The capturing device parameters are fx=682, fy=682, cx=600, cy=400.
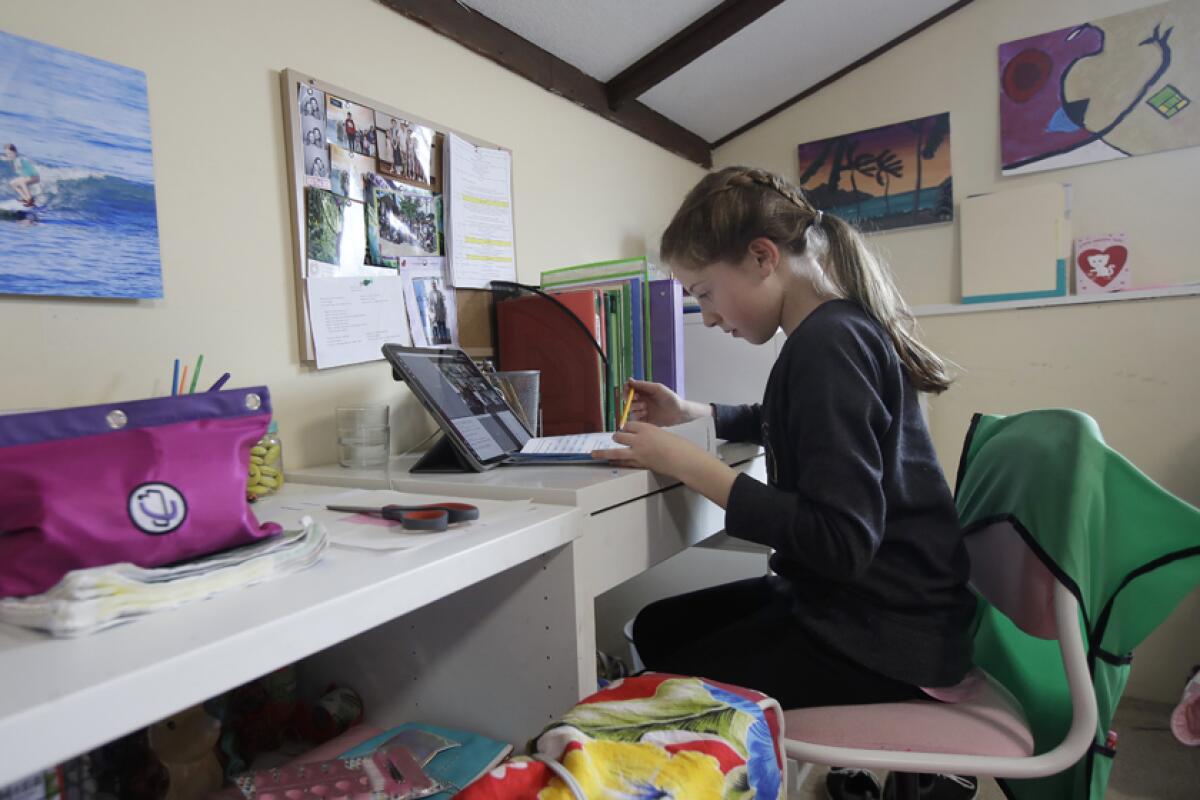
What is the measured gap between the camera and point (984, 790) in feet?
4.96

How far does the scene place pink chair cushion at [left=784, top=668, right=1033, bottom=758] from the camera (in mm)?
733

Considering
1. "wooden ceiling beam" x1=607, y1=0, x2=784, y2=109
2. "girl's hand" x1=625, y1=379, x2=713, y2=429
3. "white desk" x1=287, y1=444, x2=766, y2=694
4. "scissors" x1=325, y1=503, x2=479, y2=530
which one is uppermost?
"wooden ceiling beam" x1=607, y1=0, x2=784, y2=109

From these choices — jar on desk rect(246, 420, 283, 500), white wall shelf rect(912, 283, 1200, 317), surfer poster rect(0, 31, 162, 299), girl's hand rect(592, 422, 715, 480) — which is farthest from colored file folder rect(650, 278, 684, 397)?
white wall shelf rect(912, 283, 1200, 317)

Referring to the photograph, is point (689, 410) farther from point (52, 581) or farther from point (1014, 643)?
point (52, 581)

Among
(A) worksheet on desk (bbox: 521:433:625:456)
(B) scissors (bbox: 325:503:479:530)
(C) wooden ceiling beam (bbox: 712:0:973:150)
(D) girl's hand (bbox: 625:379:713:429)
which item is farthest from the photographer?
(C) wooden ceiling beam (bbox: 712:0:973:150)

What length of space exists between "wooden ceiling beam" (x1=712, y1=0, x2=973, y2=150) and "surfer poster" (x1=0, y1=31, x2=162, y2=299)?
193 centimetres

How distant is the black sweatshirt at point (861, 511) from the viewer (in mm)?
753

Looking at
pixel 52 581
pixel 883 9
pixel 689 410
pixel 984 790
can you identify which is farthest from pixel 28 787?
pixel 883 9

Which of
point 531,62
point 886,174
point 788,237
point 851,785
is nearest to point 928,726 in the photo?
point 788,237

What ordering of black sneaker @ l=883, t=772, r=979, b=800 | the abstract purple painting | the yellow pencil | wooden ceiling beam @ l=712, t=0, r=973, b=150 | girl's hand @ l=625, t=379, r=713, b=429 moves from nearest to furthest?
the yellow pencil
girl's hand @ l=625, t=379, r=713, b=429
black sneaker @ l=883, t=772, r=979, b=800
the abstract purple painting
wooden ceiling beam @ l=712, t=0, r=973, b=150

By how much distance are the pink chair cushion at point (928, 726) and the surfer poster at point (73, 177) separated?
969 mm

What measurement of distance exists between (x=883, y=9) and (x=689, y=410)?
1.46 m

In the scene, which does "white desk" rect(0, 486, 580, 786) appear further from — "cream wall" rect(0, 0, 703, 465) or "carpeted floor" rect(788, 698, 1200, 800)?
"carpeted floor" rect(788, 698, 1200, 800)

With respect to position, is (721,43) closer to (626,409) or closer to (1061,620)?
(626,409)
